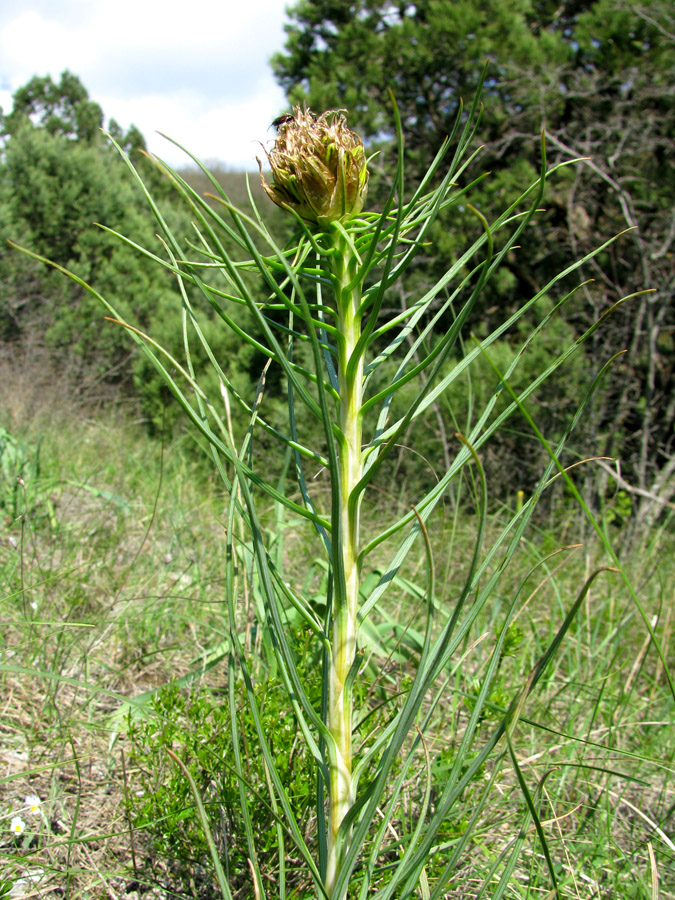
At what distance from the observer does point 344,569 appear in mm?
538

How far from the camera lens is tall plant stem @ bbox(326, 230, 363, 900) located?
1.70ft

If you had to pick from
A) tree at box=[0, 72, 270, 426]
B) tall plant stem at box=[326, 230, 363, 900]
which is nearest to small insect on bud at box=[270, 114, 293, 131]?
tall plant stem at box=[326, 230, 363, 900]

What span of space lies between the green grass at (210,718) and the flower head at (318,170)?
354 mm

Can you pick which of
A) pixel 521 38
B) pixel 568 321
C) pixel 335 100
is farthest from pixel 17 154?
pixel 568 321

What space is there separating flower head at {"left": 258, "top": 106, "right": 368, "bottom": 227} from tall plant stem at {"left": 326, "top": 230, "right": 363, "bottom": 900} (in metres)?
0.03

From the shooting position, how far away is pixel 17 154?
7.81 meters

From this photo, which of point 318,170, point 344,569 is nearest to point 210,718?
point 344,569

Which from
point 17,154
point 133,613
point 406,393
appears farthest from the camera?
point 17,154

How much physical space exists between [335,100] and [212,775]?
4963 mm

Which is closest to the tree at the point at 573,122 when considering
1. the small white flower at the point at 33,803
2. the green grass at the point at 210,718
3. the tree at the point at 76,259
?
the green grass at the point at 210,718

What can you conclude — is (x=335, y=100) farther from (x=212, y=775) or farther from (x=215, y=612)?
(x=212, y=775)

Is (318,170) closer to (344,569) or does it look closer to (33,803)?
(344,569)

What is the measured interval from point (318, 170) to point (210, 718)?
1.06 meters

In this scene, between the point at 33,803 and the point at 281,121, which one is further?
the point at 33,803
